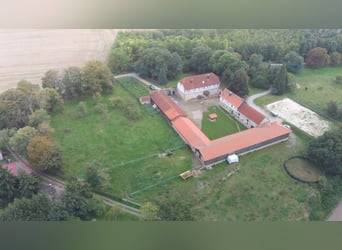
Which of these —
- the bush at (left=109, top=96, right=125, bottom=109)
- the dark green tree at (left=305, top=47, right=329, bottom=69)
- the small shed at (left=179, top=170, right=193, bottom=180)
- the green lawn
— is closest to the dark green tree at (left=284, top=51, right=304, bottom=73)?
the dark green tree at (left=305, top=47, right=329, bottom=69)

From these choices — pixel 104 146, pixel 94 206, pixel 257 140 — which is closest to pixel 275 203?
pixel 257 140

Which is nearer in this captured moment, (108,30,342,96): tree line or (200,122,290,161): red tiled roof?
(200,122,290,161): red tiled roof

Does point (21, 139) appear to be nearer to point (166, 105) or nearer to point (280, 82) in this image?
point (166, 105)

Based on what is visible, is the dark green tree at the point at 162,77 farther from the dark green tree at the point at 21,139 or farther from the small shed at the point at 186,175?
the dark green tree at the point at 21,139

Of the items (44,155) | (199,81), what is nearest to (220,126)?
(199,81)

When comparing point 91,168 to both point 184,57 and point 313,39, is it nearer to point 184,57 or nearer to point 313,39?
point 184,57

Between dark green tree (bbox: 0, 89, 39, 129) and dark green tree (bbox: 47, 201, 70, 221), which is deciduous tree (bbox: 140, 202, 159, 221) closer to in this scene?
dark green tree (bbox: 47, 201, 70, 221)

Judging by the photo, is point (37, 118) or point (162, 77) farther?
point (162, 77)
